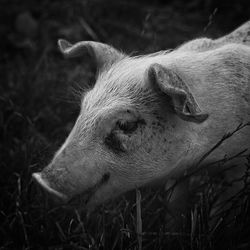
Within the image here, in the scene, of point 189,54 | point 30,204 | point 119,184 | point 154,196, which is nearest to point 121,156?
point 119,184

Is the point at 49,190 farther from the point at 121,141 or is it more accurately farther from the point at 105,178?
the point at 121,141

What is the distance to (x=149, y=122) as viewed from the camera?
2098 mm

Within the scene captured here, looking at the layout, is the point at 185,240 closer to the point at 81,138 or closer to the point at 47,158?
the point at 81,138

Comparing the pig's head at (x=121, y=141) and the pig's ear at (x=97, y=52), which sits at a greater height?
the pig's ear at (x=97, y=52)

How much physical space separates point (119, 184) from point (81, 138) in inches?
12.1

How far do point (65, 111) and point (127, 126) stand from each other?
5.41 feet

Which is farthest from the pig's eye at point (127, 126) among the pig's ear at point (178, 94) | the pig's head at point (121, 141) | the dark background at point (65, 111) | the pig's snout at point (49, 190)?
the dark background at point (65, 111)

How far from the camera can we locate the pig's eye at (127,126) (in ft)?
6.71

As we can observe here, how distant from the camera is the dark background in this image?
239 cm

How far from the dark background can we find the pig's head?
315mm

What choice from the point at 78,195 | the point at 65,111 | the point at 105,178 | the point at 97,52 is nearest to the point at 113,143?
the point at 105,178

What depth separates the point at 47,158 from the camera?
112 inches

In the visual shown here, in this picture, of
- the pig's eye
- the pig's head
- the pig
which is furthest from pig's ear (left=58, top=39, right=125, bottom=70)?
the pig's eye

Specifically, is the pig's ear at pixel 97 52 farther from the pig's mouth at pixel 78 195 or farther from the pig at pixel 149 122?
the pig's mouth at pixel 78 195
